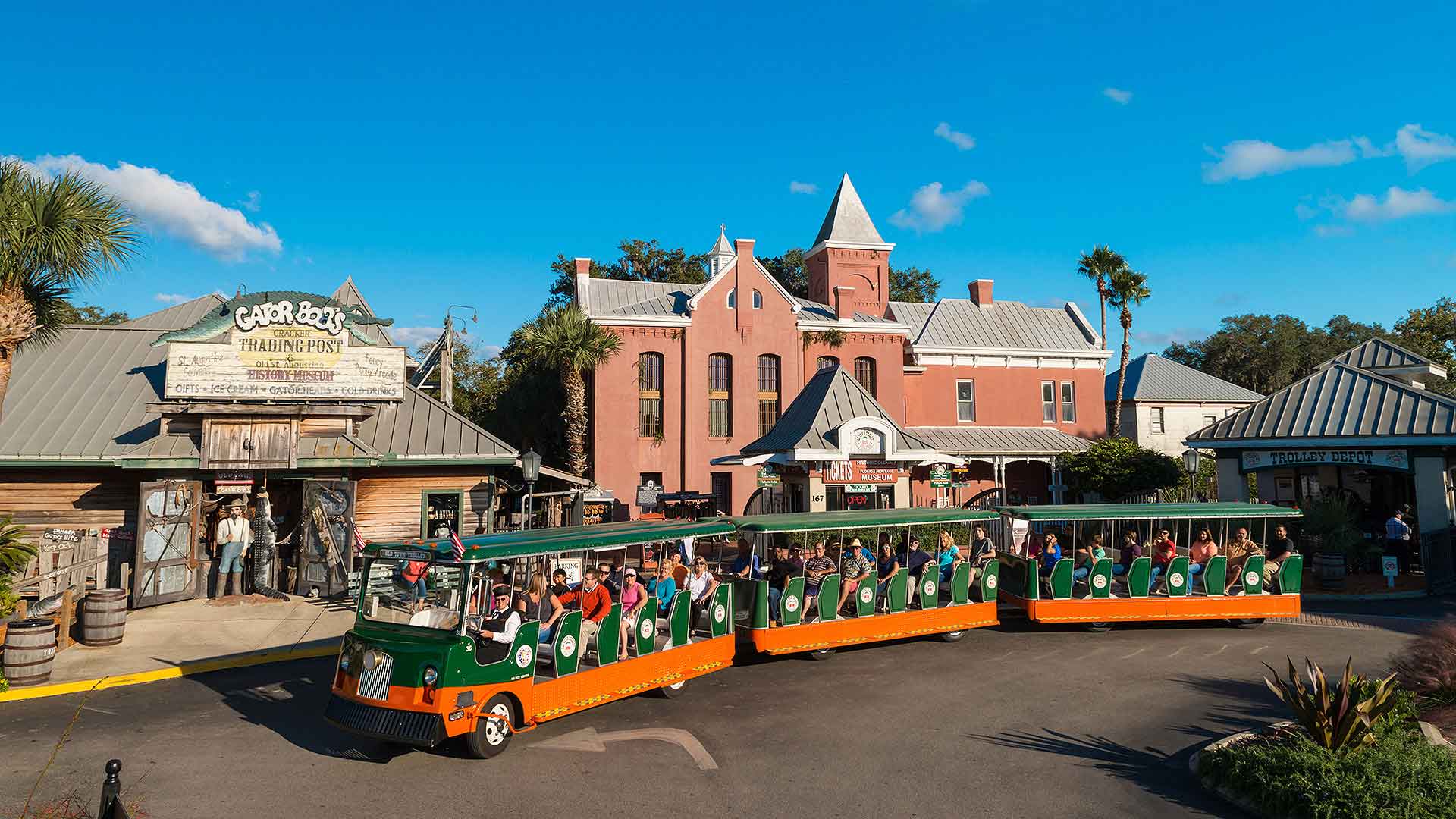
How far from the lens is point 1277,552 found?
17.6 m

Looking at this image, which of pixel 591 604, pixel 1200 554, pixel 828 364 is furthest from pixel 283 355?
pixel 828 364

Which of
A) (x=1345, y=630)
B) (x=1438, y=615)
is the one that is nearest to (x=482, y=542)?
(x=1345, y=630)

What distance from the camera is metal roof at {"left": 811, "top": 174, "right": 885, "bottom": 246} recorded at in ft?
140

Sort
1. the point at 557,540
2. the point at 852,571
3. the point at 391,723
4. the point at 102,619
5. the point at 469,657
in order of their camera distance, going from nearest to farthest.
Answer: the point at 391,723
the point at 469,657
the point at 557,540
the point at 102,619
the point at 852,571

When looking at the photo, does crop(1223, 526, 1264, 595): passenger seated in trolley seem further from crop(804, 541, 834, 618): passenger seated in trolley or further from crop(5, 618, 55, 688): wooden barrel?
crop(5, 618, 55, 688): wooden barrel

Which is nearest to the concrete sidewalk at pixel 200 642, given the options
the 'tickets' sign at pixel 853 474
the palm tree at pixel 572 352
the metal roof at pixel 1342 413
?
the 'tickets' sign at pixel 853 474

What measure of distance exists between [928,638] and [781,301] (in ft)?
79.1

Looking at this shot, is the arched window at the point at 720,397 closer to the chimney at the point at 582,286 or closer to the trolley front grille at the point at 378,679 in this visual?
the chimney at the point at 582,286

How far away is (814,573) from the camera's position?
1441 cm

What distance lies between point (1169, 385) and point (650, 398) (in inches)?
1103

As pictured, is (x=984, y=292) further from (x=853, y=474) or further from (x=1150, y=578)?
(x=1150, y=578)

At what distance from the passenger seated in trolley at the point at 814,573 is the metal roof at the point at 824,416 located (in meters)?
9.52

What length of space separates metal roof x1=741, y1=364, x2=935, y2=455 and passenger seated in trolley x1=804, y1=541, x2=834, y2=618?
9517 mm

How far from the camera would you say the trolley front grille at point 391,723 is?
28.6 ft
